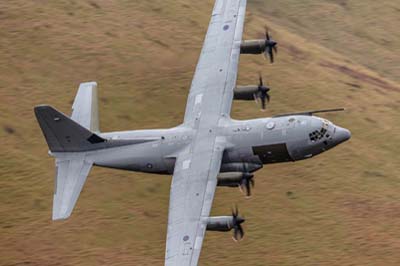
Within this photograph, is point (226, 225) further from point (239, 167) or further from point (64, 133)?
point (64, 133)

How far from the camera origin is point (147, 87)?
72562 millimetres

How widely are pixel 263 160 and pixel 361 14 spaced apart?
Answer: 49832 mm

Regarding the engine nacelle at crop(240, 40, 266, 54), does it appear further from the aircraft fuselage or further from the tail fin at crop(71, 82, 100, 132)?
the tail fin at crop(71, 82, 100, 132)

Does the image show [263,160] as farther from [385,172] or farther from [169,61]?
[169,61]

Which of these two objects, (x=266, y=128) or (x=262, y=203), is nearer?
(x=266, y=128)

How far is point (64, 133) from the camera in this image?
56750 millimetres

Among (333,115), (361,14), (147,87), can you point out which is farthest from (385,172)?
(361,14)

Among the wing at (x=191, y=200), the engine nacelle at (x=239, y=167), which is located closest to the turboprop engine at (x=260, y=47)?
the wing at (x=191, y=200)

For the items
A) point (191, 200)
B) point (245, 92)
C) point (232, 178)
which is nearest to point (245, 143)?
point (232, 178)

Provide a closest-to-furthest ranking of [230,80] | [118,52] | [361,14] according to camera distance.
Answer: [230,80], [118,52], [361,14]

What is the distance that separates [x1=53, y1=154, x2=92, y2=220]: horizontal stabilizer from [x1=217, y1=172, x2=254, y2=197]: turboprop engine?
8289 mm

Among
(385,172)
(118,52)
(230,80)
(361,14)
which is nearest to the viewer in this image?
(230,80)

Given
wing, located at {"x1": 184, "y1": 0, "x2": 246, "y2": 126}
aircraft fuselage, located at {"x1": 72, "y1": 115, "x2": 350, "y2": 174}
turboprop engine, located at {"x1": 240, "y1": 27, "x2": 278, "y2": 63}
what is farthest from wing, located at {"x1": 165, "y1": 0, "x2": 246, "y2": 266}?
aircraft fuselage, located at {"x1": 72, "y1": 115, "x2": 350, "y2": 174}

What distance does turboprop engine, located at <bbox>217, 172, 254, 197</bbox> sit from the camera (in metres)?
52.2
